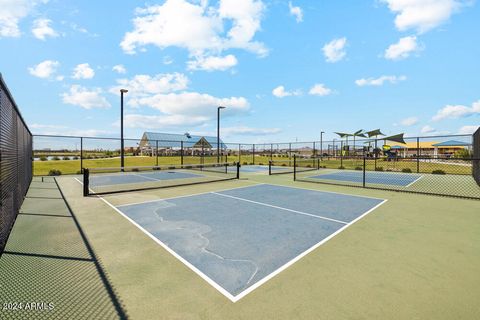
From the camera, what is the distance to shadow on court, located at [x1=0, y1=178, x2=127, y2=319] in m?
2.70

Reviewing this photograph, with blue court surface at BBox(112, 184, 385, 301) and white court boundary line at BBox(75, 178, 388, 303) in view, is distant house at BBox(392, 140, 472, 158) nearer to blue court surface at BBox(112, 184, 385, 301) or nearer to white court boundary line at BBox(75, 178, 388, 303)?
blue court surface at BBox(112, 184, 385, 301)

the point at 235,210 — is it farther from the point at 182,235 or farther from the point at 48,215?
the point at 48,215

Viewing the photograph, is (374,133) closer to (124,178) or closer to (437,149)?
(437,149)

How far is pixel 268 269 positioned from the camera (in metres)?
3.61

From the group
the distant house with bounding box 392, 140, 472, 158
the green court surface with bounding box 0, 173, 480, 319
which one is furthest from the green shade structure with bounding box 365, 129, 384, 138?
the green court surface with bounding box 0, 173, 480, 319

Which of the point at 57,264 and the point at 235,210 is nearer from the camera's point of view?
the point at 57,264

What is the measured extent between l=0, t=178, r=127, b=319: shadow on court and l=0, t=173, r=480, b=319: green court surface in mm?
16

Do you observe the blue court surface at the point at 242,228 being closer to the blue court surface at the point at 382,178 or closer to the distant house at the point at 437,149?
the blue court surface at the point at 382,178

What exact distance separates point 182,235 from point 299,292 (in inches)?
114

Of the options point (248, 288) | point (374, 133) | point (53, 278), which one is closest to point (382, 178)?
point (248, 288)

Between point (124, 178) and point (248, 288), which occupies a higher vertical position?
point (124, 178)

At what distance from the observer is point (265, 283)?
322 centimetres

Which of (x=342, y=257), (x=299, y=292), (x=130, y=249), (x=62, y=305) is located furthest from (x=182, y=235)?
(x=342, y=257)

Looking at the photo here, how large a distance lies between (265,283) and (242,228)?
2.31 meters
